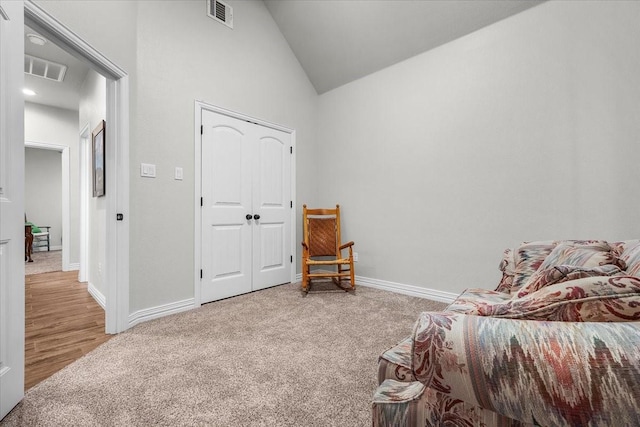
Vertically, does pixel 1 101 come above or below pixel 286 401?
above

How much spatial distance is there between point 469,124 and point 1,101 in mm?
3195

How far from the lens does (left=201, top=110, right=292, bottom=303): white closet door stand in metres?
2.94

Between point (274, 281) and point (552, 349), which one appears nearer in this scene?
point (552, 349)

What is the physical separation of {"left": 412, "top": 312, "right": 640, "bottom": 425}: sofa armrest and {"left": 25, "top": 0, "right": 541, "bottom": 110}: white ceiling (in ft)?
9.77

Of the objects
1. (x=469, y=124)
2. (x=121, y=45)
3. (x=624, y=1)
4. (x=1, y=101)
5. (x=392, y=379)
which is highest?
(x=624, y=1)

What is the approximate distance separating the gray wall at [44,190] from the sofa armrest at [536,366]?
9.67m

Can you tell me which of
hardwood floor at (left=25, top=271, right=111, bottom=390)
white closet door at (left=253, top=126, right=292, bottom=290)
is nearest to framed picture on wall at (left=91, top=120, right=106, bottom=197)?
hardwood floor at (left=25, top=271, right=111, bottom=390)

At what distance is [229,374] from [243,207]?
1.91 meters

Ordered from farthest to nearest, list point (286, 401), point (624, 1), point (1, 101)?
1. point (624, 1)
2. point (286, 401)
3. point (1, 101)

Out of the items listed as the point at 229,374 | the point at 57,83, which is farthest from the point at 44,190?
the point at 229,374

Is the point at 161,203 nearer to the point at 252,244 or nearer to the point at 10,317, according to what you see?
the point at 252,244

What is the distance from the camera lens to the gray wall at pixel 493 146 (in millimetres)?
2105

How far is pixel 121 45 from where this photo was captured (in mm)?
2223

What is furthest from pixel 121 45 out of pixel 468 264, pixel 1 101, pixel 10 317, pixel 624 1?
pixel 624 1
